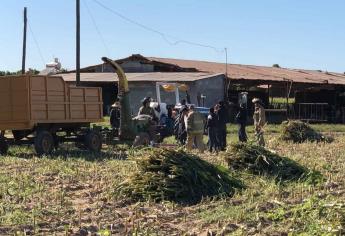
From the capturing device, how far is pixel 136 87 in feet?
110

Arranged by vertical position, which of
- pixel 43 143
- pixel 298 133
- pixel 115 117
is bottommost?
pixel 298 133

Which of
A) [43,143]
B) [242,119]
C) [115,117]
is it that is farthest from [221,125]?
[43,143]

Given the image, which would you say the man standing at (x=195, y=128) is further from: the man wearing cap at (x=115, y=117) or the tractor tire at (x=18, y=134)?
the tractor tire at (x=18, y=134)

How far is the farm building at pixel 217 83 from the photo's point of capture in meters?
33.5

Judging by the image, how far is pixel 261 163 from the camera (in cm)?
1138

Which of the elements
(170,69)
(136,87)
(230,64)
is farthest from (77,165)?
(230,64)

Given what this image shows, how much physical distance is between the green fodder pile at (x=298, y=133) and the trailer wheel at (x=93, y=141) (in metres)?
6.81

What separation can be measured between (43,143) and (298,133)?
353 inches

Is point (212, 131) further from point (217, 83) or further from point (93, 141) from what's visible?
point (217, 83)

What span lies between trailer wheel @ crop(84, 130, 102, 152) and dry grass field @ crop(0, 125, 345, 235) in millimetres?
4621

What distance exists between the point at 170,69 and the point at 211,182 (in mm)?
30046

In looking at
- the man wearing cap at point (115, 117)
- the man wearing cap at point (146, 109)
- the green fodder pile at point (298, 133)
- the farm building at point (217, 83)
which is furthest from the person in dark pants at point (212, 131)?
the farm building at point (217, 83)

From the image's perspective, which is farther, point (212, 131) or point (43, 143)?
point (212, 131)

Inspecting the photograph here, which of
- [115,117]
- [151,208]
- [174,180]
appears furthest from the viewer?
[115,117]
